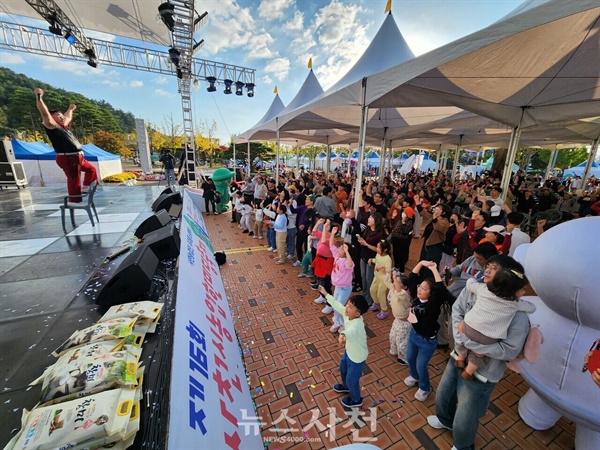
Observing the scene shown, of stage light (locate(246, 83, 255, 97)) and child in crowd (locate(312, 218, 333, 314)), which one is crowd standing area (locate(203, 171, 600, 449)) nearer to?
child in crowd (locate(312, 218, 333, 314))

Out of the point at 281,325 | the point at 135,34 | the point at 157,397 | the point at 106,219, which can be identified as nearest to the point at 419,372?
the point at 281,325

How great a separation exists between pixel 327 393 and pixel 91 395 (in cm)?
237

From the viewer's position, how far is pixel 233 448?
1703mm

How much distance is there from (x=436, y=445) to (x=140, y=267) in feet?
11.8

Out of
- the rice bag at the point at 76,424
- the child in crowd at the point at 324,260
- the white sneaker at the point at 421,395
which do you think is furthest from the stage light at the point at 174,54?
the white sneaker at the point at 421,395

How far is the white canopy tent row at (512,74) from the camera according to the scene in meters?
3.11

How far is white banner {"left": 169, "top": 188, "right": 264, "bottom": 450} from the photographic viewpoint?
55.8 inches

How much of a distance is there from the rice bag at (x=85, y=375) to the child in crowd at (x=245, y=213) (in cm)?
741

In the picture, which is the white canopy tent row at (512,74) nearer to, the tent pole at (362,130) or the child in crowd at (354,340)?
the tent pole at (362,130)

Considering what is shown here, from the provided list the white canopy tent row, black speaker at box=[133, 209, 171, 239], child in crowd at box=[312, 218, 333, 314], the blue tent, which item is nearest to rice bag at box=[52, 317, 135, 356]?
child in crowd at box=[312, 218, 333, 314]

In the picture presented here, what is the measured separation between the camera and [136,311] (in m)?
2.42

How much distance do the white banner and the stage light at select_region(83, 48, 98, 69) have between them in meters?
16.8

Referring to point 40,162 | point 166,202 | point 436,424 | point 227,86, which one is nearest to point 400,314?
point 436,424

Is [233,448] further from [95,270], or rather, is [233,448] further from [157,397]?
[95,270]
